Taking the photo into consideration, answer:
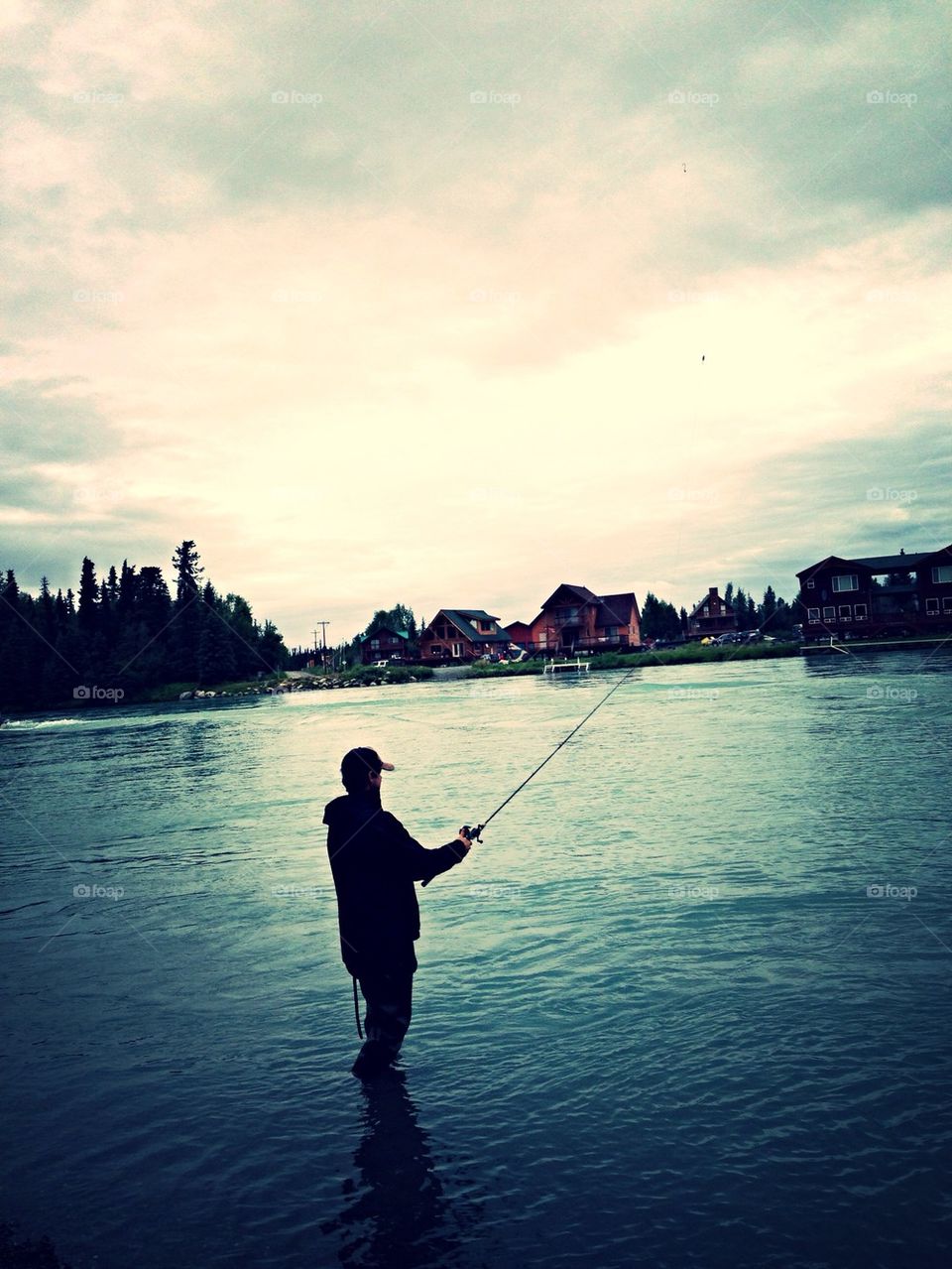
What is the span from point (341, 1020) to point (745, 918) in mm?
4613

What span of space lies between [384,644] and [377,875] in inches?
5641

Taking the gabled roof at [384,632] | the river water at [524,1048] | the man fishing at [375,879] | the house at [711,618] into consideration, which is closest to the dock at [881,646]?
the house at [711,618]

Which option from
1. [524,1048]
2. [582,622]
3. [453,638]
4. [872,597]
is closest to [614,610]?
[582,622]

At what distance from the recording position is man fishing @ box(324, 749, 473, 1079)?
6266mm

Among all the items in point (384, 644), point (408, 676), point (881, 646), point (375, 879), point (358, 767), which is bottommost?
point (408, 676)

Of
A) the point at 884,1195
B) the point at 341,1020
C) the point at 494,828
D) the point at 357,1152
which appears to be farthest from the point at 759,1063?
the point at 494,828

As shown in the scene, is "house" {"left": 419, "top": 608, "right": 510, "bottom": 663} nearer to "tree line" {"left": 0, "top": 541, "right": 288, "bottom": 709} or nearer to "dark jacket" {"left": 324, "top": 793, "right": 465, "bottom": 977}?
"tree line" {"left": 0, "top": 541, "right": 288, "bottom": 709}

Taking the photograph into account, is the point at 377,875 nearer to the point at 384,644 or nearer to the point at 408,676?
the point at 408,676

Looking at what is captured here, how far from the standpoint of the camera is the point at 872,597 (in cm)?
8838

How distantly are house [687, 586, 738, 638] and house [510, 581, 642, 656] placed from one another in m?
20.5

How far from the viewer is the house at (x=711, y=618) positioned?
455ft

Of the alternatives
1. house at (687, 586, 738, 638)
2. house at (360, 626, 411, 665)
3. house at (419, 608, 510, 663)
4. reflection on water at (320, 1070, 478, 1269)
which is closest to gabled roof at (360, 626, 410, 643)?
house at (360, 626, 411, 665)

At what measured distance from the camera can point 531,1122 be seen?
6.10m

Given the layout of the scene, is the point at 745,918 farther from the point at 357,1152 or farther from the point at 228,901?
the point at 228,901
